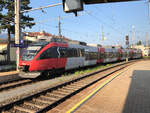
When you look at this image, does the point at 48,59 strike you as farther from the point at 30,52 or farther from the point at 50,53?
the point at 30,52

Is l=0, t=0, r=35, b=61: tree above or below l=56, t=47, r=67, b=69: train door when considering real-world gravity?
above

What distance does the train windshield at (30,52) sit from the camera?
33.0 ft

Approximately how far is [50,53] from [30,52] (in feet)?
4.63

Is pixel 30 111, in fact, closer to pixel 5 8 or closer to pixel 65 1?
pixel 65 1

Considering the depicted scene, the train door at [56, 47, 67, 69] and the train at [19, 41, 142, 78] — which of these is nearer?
the train at [19, 41, 142, 78]

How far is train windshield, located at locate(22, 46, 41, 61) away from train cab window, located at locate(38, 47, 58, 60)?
0.49m

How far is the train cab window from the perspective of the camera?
33.5ft

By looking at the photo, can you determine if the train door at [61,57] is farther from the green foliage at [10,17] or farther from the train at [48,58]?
the green foliage at [10,17]

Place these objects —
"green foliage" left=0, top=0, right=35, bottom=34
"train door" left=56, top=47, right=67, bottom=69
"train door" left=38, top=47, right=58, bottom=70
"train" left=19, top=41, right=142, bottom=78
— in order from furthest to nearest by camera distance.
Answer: "green foliage" left=0, top=0, right=35, bottom=34
"train door" left=56, top=47, right=67, bottom=69
"train door" left=38, top=47, right=58, bottom=70
"train" left=19, top=41, right=142, bottom=78

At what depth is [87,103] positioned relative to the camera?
5.18m

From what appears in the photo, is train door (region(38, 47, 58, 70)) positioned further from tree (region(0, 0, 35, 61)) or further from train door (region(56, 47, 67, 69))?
tree (region(0, 0, 35, 61))

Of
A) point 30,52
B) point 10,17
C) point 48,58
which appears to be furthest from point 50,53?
point 10,17

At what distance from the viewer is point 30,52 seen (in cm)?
1031

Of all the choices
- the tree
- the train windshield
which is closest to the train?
the train windshield
